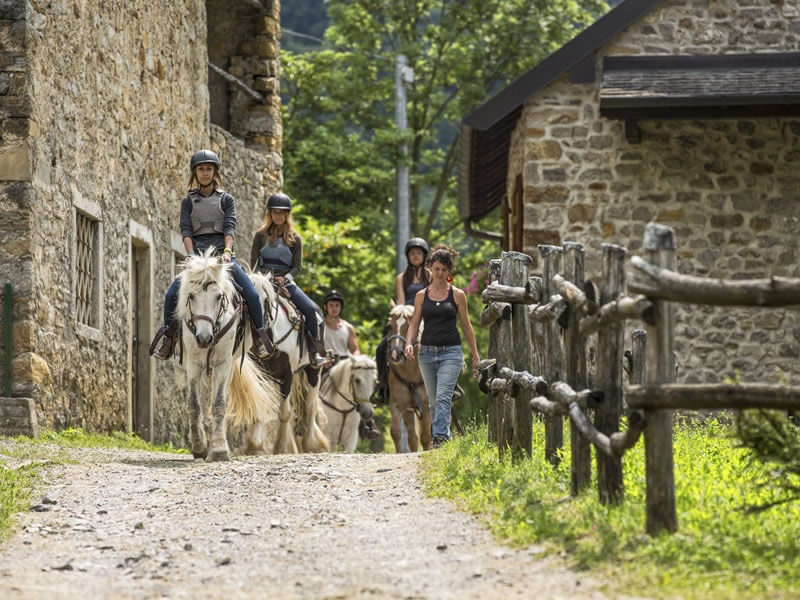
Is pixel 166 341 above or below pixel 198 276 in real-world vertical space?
below

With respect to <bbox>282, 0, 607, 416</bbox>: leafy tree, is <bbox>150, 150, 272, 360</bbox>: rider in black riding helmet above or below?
below

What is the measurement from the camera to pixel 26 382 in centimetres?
1230

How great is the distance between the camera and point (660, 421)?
588 centimetres

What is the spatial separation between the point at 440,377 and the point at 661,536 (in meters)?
6.47

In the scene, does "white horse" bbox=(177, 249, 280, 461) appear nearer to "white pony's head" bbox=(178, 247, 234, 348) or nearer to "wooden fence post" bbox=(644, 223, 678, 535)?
"white pony's head" bbox=(178, 247, 234, 348)

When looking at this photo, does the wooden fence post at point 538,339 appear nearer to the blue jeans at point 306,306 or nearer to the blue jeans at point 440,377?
→ the blue jeans at point 440,377

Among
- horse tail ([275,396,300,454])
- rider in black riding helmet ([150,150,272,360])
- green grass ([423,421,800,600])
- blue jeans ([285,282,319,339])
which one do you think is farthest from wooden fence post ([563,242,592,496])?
horse tail ([275,396,300,454])

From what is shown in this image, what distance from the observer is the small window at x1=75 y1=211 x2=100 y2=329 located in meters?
14.1

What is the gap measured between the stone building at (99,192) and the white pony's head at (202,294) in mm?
2122

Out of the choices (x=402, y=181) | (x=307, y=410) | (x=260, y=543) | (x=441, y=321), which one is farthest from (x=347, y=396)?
(x=260, y=543)

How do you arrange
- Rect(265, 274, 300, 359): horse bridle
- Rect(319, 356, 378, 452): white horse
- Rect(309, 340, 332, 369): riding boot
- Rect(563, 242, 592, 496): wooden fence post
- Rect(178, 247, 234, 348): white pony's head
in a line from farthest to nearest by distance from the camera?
Rect(319, 356, 378, 452): white horse < Rect(309, 340, 332, 369): riding boot < Rect(265, 274, 300, 359): horse bridle < Rect(178, 247, 234, 348): white pony's head < Rect(563, 242, 592, 496): wooden fence post

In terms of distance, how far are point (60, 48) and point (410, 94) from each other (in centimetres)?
2252

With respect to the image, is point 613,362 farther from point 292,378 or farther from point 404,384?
point 292,378

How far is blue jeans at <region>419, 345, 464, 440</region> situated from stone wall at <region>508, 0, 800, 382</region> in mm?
4086
